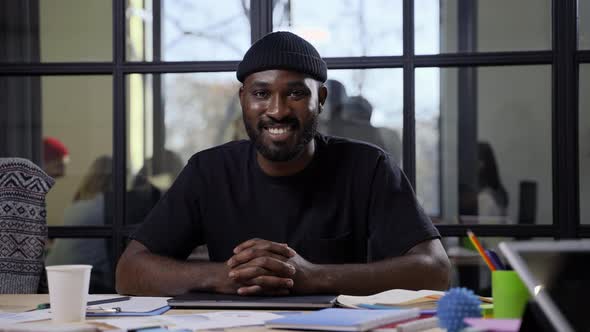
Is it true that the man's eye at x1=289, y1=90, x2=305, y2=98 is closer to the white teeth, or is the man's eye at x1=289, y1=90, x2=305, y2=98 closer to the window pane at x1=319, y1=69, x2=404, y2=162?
the white teeth

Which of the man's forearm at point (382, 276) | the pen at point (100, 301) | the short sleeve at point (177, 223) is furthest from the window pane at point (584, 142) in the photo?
the pen at point (100, 301)

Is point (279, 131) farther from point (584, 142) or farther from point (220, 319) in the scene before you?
point (584, 142)

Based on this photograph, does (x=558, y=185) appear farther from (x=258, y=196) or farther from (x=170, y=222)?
(x=170, y=222)

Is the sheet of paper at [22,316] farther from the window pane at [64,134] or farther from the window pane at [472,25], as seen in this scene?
the window pane at [472,25]

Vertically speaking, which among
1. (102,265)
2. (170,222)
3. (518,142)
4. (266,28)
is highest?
(266,28)

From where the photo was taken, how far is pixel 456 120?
320cm

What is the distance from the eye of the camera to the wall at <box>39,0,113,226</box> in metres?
3.34

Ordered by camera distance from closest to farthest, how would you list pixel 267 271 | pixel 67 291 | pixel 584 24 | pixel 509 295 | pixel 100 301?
pixel 509 295 → pixel 67 291 → pixel 100 301 → pixel 267 271 → pixel 584 24

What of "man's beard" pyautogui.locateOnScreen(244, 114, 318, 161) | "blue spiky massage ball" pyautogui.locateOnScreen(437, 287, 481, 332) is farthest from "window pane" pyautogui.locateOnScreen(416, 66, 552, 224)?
"blue spiky massage ball" pyautogui.locateOnScreen(437, 287, 481, 332)

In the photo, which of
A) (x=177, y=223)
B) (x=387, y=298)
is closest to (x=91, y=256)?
(x=177, y=223)

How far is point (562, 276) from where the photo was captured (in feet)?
3.70

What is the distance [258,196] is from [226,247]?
0.17m

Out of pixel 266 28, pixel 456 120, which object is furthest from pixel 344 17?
pixel 456 120

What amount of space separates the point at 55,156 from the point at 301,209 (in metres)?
1.39
